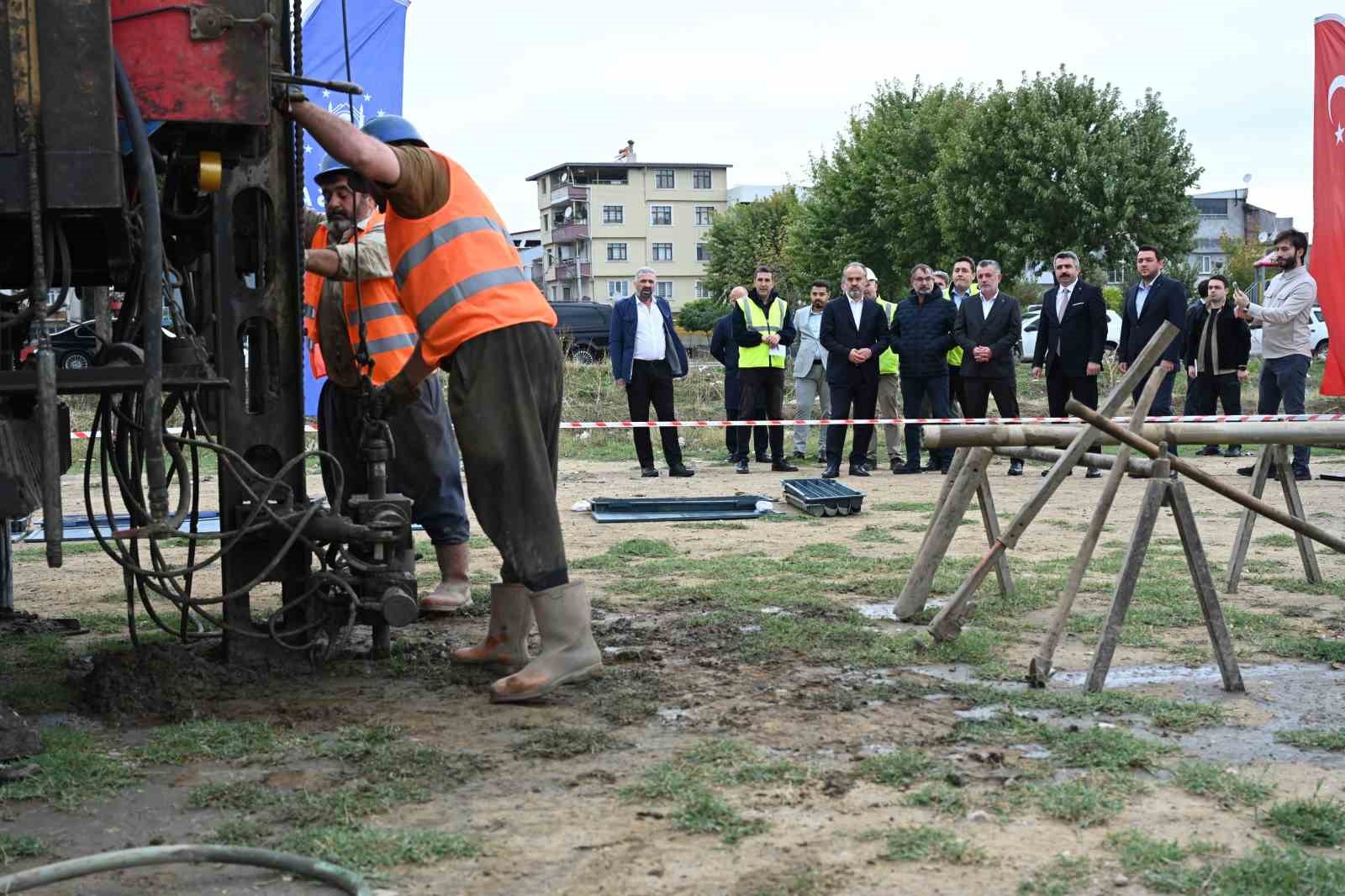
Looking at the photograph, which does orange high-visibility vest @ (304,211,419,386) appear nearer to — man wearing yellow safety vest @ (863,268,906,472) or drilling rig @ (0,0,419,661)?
drilling rig @ (0,0,419,661)

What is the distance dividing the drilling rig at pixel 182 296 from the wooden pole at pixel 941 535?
226cm

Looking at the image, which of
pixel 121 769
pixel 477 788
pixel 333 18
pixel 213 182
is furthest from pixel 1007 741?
pixel 333 18

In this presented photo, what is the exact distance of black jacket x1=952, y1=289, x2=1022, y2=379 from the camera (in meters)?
13.6

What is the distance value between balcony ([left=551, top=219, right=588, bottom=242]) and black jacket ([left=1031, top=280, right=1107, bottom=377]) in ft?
292

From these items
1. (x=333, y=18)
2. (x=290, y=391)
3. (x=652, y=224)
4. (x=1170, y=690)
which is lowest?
(x=1170, y=690)

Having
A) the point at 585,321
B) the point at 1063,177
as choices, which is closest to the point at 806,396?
the point at 585,321

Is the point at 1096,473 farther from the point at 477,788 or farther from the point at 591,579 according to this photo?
the point at 477,788

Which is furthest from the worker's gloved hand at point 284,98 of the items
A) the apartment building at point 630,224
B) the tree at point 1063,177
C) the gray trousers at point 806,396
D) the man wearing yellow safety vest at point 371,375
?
the apartment building at point 630,224

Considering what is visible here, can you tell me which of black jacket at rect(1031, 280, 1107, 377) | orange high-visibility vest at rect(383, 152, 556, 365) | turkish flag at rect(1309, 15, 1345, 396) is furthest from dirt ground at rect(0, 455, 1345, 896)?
black jacket at rect(1031, 280, 1107, 377)

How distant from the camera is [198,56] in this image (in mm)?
4398

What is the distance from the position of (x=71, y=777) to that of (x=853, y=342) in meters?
10.6

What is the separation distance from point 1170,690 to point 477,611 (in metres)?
3.23

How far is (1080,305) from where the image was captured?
43.2 ft

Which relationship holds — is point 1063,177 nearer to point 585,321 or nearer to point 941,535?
point 585,321
